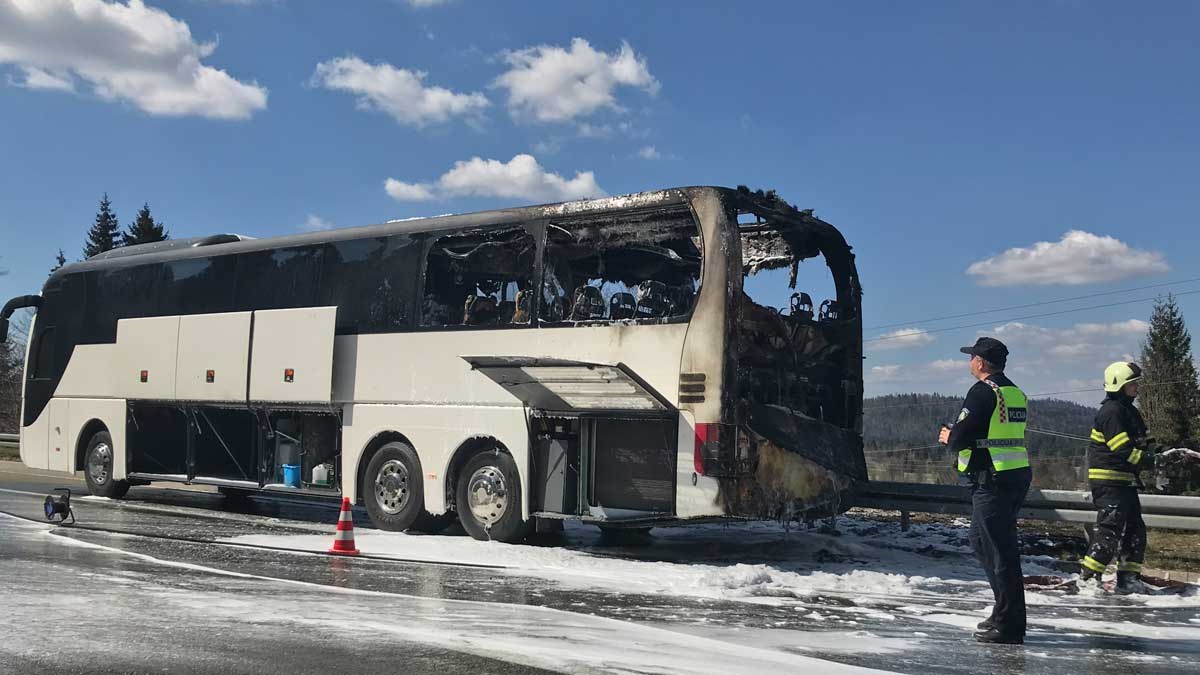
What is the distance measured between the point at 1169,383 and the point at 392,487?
60.5 meters

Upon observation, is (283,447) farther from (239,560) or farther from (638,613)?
(638,613)

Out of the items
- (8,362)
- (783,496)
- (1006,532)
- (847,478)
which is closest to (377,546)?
(783,496)

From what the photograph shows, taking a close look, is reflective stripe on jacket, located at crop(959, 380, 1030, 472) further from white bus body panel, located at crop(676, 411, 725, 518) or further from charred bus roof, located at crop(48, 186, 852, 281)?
charred bus roof, located at crop(48, 186, 852, 281)

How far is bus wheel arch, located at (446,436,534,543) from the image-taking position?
1068cm

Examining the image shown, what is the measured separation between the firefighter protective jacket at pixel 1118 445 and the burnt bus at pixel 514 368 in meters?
2.56

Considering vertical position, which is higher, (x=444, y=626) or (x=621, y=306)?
(x=621, y=306)

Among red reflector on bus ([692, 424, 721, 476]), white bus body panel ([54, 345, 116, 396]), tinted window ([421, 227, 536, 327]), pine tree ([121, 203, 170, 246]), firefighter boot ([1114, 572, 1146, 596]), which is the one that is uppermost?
pine tree ([121, 203, 170, 246])

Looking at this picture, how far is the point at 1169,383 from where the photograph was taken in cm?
6081

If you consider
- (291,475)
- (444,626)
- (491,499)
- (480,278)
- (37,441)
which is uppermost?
(480,278)

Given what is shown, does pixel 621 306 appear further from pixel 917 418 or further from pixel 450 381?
pixel 917 418

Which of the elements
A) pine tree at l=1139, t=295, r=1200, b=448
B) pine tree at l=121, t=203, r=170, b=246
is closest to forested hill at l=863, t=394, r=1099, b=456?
pine tree at l=1139, t=295, r=1200, b=448

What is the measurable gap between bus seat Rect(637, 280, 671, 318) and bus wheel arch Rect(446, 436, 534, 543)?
7.01 ft

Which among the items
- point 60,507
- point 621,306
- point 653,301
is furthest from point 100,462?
point 653,301

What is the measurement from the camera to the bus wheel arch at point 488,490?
35.0 feet
